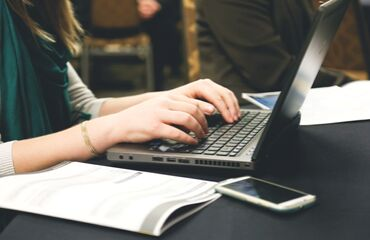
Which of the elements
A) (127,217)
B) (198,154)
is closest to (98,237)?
(127,217)

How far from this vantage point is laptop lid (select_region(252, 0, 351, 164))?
2.34ft

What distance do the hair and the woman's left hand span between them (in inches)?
12.9

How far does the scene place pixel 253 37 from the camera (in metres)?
1.68

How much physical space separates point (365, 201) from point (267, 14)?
1.08m

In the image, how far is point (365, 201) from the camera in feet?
2.34

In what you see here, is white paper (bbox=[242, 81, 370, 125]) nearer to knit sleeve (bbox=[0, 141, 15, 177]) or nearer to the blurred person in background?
knit sleeve (bbox=[0, 141, 15, 177])

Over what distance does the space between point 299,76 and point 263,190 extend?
161mm

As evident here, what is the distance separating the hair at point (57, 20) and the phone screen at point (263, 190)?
60cm

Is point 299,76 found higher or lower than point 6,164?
higher

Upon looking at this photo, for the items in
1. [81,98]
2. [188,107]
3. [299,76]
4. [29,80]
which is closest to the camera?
[299,76]

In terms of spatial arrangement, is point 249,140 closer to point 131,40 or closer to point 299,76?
point 299,76

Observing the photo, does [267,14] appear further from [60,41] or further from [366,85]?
[60,41]

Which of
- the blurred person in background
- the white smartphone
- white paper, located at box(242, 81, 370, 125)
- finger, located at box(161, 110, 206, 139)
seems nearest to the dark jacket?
white paper, located at box(242, 81, 370, 125)

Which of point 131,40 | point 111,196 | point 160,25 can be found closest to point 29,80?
point 111,196
